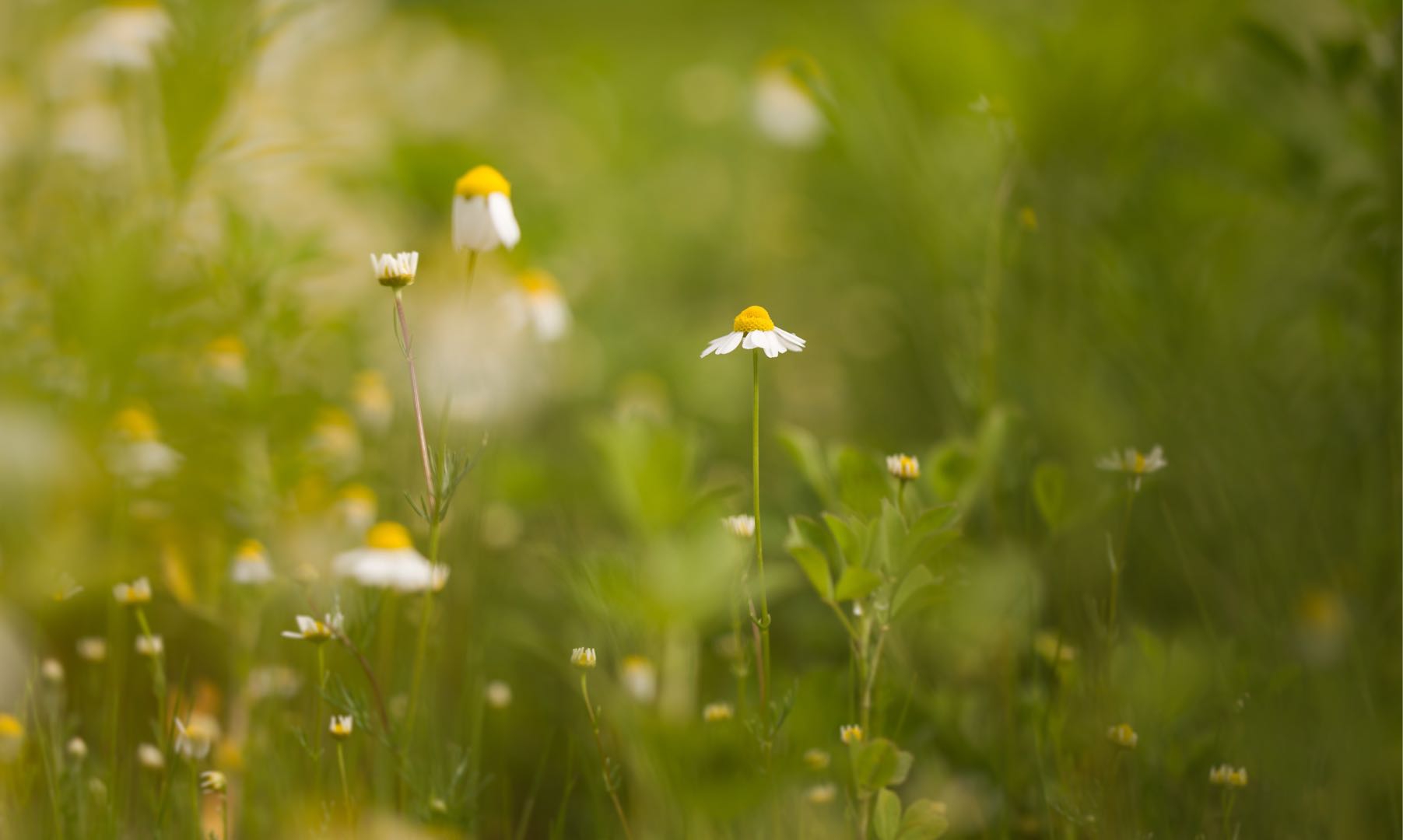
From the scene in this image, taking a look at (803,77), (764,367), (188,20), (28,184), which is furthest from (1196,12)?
(28,184)

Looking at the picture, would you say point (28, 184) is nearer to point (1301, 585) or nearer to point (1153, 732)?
point (1153, 732)

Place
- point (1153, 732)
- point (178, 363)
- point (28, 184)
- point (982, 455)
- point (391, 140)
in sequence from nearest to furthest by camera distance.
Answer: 1. point (1153, 732)
2. point (982, 455)
3. point (178, 363)
4. point (28, 184)
5. point (391, 140)

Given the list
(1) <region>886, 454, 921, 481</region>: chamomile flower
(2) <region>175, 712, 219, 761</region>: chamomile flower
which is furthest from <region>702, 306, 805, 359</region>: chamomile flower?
(2) <region>175, 712, 219, 761</region>: chamomile flower

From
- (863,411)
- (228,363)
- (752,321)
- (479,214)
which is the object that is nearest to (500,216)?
(479,214)

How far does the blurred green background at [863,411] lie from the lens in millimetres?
799

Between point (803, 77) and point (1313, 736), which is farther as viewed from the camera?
point (803, 77)

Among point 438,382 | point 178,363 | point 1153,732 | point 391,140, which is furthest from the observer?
point 391,140

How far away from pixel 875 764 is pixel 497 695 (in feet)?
1.33

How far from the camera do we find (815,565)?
657 mm

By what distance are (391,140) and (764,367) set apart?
80 cm

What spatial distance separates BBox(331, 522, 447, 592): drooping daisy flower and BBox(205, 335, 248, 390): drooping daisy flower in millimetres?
356

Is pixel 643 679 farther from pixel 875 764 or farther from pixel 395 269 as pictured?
pixel 395 269

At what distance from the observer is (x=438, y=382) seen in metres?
1.34

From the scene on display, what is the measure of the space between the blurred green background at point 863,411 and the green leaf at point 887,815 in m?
0.09
